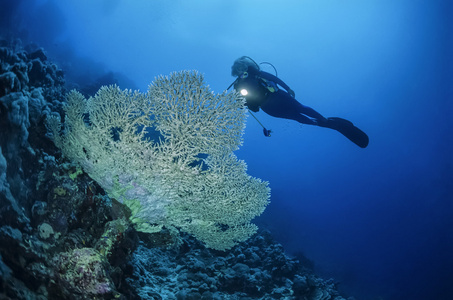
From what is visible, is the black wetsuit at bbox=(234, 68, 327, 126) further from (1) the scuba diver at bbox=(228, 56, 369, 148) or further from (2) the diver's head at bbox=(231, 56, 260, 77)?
(2) the diver's head at bbox=(231, 56, 260, 77)

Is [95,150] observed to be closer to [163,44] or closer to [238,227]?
[238,227]

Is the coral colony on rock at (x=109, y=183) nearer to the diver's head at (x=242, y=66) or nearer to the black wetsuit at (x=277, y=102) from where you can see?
the black wetsuit at (x=277, y=102)

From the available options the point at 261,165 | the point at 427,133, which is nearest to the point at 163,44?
the point at 261,165

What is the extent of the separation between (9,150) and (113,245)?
211 centimetres

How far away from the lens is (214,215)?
14.3 ft

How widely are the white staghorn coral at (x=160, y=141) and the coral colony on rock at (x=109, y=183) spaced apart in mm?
16

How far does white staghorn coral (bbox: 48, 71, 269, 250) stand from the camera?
11.3ft

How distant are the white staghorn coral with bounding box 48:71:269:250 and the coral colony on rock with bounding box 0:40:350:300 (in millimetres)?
16

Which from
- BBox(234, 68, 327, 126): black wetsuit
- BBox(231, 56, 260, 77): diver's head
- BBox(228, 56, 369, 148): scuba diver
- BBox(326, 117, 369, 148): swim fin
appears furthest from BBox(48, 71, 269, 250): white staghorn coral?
BBox(326, 117, 369, 148): swim fin

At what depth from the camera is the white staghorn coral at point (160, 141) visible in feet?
11.3

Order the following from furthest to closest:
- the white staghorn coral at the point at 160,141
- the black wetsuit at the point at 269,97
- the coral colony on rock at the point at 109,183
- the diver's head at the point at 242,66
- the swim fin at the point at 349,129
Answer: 1. the swim fin at the point at 349,129
2. the diver's head at the point at 242,66
3. the black wetsuit at the point at 269,97
4. the white staghorn coral at the point at 160,141
5. the coral colony on rock at the point at 109,183

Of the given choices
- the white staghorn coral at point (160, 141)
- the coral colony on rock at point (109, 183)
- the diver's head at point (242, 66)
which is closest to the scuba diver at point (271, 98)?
the diver's head at point (242, 66)

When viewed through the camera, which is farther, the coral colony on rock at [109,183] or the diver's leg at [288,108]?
the diver's leg at [288,108]

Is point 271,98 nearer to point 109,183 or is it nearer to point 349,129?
point 349,129
